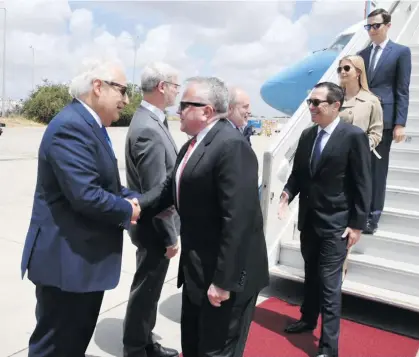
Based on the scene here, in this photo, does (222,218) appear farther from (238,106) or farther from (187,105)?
(238,106)

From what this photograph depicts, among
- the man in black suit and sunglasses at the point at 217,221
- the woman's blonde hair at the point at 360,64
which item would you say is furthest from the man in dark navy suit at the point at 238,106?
the man in black suit and sunglasses at the point at 217,221

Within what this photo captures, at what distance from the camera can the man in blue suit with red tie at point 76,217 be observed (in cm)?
192

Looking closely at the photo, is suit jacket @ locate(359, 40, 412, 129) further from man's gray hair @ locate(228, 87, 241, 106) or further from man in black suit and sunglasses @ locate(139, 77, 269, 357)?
man in black suit and sunglasses @ locate(139, 77, 269, 357)

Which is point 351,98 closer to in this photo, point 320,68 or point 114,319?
point 114,319

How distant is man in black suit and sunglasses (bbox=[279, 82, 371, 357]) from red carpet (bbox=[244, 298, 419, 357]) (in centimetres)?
29

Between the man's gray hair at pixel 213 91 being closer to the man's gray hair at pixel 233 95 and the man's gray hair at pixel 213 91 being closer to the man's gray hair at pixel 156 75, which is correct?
the man's gray hair at pixel 156 75

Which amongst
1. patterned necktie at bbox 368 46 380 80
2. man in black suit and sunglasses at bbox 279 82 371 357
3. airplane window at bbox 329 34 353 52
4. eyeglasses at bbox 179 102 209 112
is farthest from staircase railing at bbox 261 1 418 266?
airplane window at bbox 329 34 353 52

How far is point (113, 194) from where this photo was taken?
2.10 meters

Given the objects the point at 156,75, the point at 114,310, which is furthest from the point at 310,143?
the point at 114,310

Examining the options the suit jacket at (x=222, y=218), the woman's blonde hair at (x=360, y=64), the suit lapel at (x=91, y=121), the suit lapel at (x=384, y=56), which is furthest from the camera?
the suit lapel at (x=384, y=56)

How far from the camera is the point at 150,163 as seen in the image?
8.51ft

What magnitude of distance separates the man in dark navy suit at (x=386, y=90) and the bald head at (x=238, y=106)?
1471 millimetres

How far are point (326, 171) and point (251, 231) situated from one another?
124 cm

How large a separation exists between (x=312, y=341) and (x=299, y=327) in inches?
6.0
